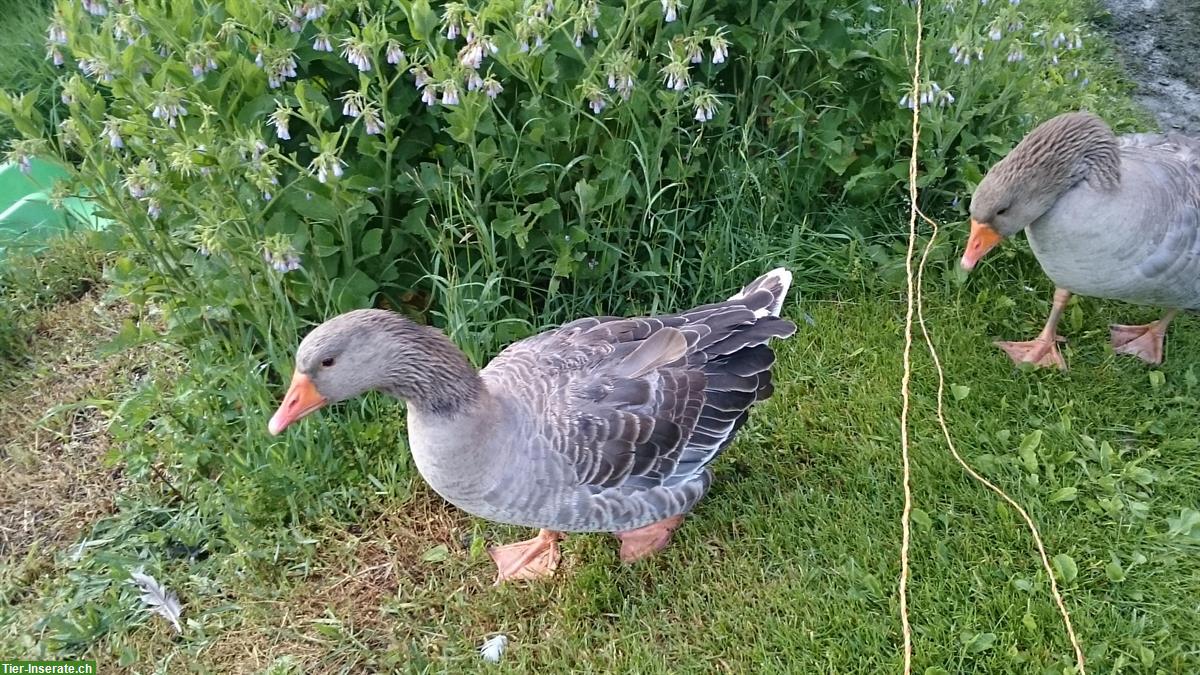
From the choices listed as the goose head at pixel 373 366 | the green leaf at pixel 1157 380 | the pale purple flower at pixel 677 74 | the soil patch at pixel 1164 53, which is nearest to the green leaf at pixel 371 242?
the goose head at pixel 373 366

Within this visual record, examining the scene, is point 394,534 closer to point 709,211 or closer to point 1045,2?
point 709,211

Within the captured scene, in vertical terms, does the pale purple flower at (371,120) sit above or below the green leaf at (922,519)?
above

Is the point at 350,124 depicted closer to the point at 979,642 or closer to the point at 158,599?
the point at 158,599

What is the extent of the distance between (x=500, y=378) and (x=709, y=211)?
176 centimetres

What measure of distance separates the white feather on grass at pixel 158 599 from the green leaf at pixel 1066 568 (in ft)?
10.1

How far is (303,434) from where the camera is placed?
3367 millimetres

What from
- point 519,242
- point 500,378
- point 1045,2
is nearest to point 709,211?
point 519,242

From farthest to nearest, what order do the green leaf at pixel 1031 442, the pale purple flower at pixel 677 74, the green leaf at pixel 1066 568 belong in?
1. the green leaf at pixel 1031 442
2. the pale purple flower at pixel 677 74
3. the green leaf at pixel 1066 568

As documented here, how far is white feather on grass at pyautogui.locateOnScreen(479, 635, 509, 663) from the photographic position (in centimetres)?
290

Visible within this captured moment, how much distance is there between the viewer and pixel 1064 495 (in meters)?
3.07

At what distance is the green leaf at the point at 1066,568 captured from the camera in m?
2.84

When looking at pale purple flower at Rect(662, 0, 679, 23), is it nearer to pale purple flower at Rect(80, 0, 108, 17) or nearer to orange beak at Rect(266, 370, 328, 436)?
orange beak at Rect(266, 370, 328, 436)

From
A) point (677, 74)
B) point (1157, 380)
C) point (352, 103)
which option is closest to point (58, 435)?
point (352, 103)

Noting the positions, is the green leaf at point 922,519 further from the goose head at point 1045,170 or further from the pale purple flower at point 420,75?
the pale purple flower at point 420,75
